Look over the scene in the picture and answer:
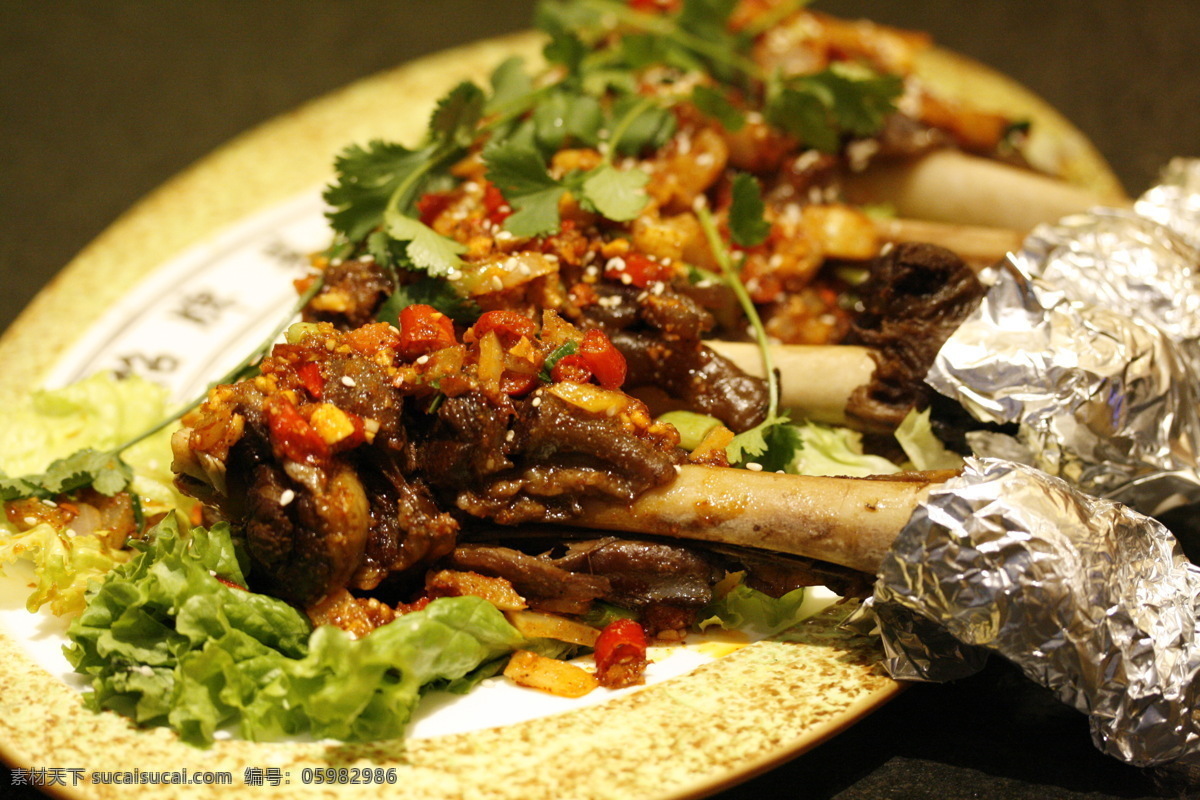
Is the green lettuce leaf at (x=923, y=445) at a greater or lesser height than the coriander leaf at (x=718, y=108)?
lesser

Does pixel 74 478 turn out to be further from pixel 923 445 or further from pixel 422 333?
pixel 923 445

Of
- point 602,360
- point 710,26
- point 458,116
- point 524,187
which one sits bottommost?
point 602,360

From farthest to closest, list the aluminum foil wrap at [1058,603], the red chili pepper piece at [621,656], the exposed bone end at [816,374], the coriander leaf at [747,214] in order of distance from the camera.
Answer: the coriander leaf at [747,214] < the exposed bone end at [816,374] < the red chili pepper piece at [621,656] < the aluminum foil wrap at [1058,603]

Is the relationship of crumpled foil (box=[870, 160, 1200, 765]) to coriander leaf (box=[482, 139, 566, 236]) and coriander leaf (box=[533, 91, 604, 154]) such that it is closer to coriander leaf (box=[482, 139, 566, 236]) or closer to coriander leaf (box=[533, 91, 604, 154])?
coriander leaf (box=[482, 139, 566, 236])

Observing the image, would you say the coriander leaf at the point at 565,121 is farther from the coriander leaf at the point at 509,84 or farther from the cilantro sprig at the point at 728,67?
the cilantro sprig at the point at 728,67

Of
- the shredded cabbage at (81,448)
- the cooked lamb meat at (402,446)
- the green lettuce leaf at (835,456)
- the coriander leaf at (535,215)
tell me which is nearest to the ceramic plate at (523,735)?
the shredded cabbage at (81,448)

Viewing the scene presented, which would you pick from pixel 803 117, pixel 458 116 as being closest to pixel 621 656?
pixel 458 116

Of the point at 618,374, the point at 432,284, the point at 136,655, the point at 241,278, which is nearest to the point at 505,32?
the point at 241,278
